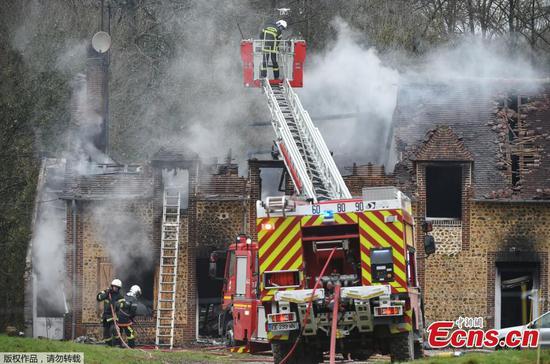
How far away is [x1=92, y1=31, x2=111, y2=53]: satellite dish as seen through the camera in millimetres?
34025

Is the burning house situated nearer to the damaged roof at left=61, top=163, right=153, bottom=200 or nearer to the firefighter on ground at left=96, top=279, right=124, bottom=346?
the damaged roof at left=61, top=163, right=153, bottom=200

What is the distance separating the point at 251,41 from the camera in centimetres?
2628

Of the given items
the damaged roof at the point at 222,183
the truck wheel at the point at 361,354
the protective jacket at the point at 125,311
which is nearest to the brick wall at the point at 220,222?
the damaged roof at the point at 222,183

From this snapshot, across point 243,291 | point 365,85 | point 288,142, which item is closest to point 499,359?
point 243,291

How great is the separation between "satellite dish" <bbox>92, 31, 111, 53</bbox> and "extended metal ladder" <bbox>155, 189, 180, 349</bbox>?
5952mm

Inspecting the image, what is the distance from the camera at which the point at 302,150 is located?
23188 millimetres

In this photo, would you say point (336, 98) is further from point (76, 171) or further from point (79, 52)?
point (79, 52)

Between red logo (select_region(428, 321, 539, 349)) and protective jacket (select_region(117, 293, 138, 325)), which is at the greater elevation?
protective jacket (select_region(117, 293, 138, 325))

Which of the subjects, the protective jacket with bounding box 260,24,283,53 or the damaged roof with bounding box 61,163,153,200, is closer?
the protective jacket with bounding box 260,24,283,53

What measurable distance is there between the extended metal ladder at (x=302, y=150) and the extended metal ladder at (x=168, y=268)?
5381 mm

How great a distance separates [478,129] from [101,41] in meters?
10.6

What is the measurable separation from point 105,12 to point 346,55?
47.9 ft

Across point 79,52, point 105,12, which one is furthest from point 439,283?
point 105,12

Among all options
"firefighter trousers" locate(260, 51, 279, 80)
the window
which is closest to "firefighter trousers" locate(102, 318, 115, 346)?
"firefighter trousers" locate(260, 51, 279, 80)
